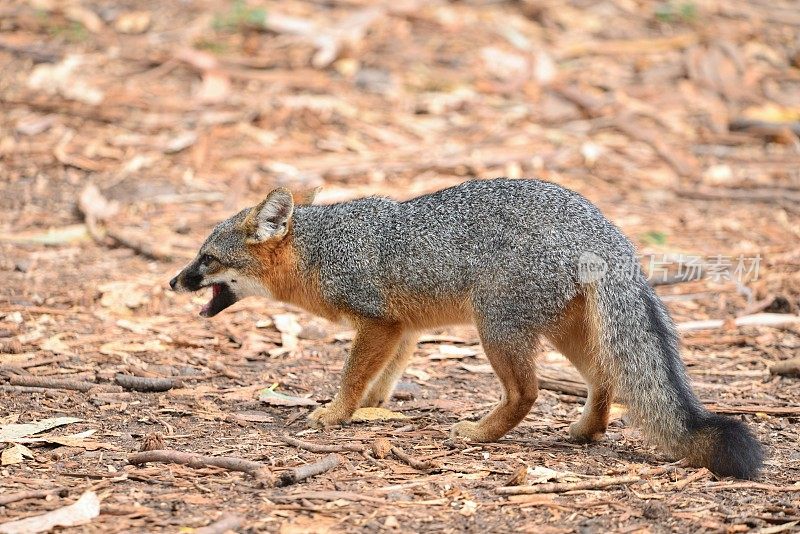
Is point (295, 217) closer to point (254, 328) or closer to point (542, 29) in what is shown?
point (254, 328)

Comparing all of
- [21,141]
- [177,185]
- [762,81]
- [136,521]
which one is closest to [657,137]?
[762,81]

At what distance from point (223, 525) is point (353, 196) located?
6.70m

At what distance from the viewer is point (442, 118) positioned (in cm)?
1338

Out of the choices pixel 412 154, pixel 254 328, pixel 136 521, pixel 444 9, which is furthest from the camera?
pixel 444 9

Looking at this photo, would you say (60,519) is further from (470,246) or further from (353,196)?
(353,196)

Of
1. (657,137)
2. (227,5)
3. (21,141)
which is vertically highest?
(227,5)

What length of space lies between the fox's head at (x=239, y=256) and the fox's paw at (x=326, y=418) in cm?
101

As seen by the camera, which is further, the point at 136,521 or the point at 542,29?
the point at 542,29

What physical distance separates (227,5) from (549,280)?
10556 millimetres

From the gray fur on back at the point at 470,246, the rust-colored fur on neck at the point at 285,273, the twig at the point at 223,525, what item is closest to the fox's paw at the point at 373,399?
the rust-colored fur on neck at the point at 285,273

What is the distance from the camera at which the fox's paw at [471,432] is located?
617cm

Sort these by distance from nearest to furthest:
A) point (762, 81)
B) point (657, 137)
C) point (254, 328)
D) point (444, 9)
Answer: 1. point (254, 328)
2. point (657, 137)
3. point (762, 81)
4. point (444, 9)

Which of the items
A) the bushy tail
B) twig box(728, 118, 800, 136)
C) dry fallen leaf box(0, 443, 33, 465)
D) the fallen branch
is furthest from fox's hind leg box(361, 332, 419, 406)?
twig box(728, 118, 800, 136)

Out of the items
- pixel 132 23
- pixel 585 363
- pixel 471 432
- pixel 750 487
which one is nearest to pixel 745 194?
pixel 585 363
